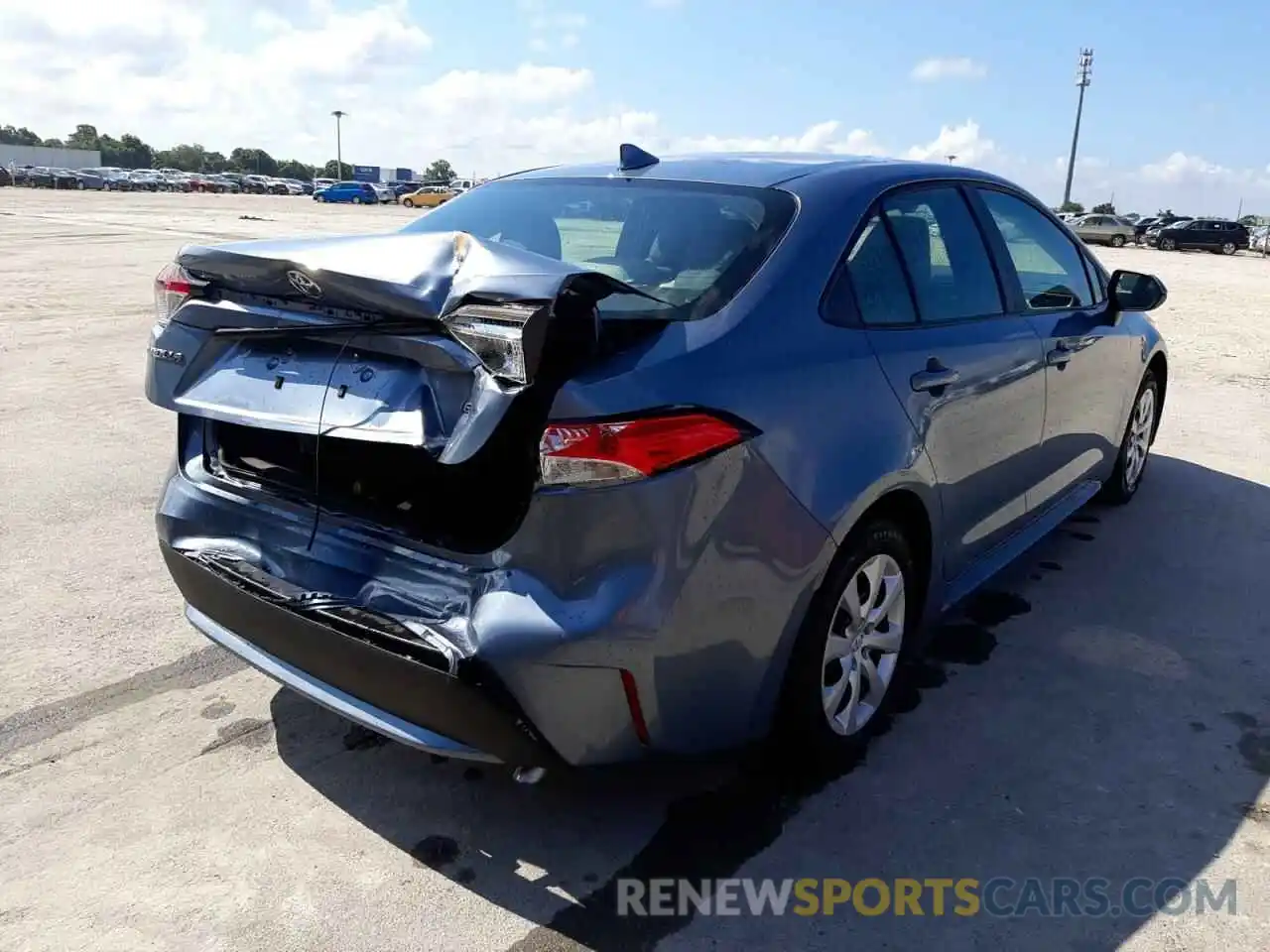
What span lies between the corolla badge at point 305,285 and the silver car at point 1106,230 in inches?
1803

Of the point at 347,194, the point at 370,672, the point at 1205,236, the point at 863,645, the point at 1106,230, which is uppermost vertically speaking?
the point at 347,194

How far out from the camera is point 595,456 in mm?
2143

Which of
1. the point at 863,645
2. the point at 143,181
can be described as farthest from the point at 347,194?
the point at 863,645

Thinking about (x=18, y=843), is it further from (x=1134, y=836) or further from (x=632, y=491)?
(x=1134, y=836)

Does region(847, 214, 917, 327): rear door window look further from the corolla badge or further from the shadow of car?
the corolla badge

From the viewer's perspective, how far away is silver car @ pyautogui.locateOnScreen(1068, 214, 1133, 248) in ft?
141

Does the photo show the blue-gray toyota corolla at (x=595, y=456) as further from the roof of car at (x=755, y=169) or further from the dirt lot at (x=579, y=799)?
the dirt lot at (x=579, y=799)

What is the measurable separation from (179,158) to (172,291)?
15402 cm

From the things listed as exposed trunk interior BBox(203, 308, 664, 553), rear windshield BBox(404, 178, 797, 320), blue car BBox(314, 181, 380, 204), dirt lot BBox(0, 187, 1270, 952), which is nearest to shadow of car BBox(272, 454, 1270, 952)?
dirt lot BBox(0, 187, 1270, 952)

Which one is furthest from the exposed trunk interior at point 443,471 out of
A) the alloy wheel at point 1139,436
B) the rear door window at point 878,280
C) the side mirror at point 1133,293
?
the alloy wheel at point 1139,436

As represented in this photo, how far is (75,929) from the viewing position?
2.29 m

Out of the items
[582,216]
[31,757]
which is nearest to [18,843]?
[31,757]

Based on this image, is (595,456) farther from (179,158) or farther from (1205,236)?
(179,158)

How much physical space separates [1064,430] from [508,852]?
286 cm
